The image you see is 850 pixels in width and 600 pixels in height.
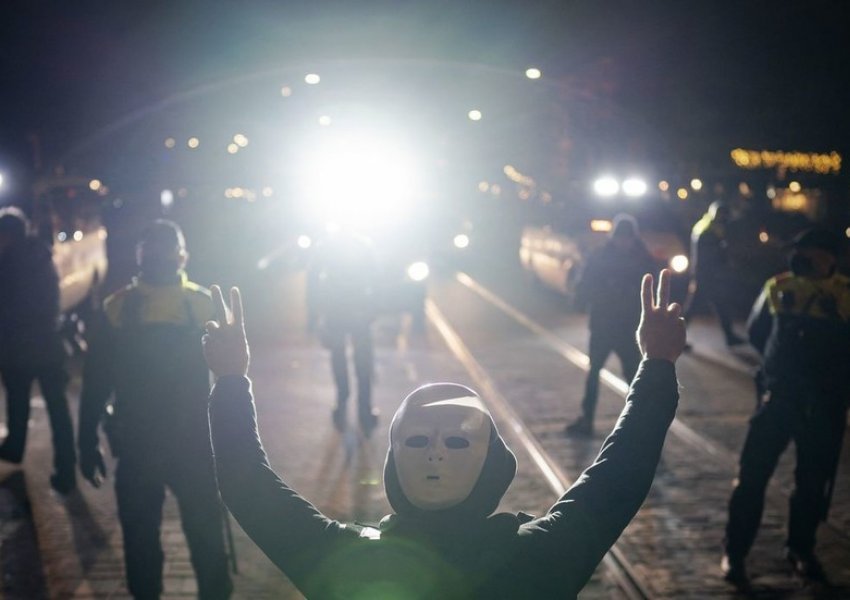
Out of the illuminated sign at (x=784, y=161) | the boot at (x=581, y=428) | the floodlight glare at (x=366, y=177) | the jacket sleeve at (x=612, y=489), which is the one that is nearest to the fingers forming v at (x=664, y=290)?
the jacket sleeve at (x=612, y=489)

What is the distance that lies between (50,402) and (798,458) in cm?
484

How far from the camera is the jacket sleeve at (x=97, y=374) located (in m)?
5.09

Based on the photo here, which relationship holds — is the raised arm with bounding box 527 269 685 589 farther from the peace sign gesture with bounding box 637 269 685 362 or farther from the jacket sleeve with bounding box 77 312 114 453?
the jacket sleeve with bounding box 77 312 114 453

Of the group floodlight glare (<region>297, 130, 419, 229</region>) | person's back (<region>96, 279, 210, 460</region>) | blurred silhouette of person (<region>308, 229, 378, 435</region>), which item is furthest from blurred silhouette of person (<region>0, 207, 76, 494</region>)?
floodlight glare (<region>297, 130, 419, 229</region>)

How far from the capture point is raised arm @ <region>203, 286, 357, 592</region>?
92.0 inches

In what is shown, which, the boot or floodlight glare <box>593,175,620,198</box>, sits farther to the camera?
floodlight glare <box>593,175,620,198</box>

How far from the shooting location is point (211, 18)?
27625mm

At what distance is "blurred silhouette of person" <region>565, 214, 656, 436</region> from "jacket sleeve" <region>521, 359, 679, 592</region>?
21.8 feet

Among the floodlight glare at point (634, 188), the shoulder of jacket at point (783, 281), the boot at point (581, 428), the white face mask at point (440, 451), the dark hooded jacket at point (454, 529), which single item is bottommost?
the boot at point (581, 428)

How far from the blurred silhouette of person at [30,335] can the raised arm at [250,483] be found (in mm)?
5254

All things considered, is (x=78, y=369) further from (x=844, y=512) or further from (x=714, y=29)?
(x=714, y=29)

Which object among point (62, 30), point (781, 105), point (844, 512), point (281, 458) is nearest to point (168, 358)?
point (281, 458)

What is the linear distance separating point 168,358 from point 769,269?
16.8 metres

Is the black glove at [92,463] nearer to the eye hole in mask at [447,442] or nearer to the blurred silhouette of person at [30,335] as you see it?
the blurred silhouette of person at [30,335]
